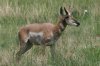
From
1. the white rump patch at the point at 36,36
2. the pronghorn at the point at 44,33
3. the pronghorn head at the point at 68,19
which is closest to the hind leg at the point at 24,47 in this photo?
the pronghorn at the point at 44,33

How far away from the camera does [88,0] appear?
12.3m

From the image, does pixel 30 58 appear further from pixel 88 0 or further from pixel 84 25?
pixel 88 0

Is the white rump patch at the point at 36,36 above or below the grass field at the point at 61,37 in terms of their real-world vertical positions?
above

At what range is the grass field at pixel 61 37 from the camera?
26.0 feet

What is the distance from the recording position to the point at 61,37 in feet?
31.7

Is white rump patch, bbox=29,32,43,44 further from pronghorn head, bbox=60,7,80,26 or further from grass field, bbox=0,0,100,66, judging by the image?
pronghorn head, bbox=60,7,80,26

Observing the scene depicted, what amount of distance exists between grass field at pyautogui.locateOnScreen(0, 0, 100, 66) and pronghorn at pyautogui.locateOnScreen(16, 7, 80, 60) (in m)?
0.20

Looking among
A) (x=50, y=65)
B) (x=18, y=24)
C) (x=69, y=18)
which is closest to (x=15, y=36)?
(x=18, y=24)

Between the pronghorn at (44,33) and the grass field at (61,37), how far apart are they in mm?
201

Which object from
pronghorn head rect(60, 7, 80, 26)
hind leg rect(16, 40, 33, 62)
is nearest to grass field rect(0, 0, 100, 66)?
hind leg rect(16, 40, 33, 62)

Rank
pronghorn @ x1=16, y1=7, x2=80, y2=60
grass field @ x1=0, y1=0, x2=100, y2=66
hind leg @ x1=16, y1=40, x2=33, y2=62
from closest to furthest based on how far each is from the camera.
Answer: grass field @ x1=0, y1=0, x2=100, y2=66, pronghorn @ x1=16, y1=7, x2=80, y2=60, hind leg @ x1=16, y1=40, x2=33, y2=62

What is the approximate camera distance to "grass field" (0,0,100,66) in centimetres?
792

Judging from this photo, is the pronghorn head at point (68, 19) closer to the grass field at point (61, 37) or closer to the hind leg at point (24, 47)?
the grass field at point (61, 37)

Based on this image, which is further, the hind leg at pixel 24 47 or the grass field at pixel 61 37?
the hind leg at pixel 24 47
